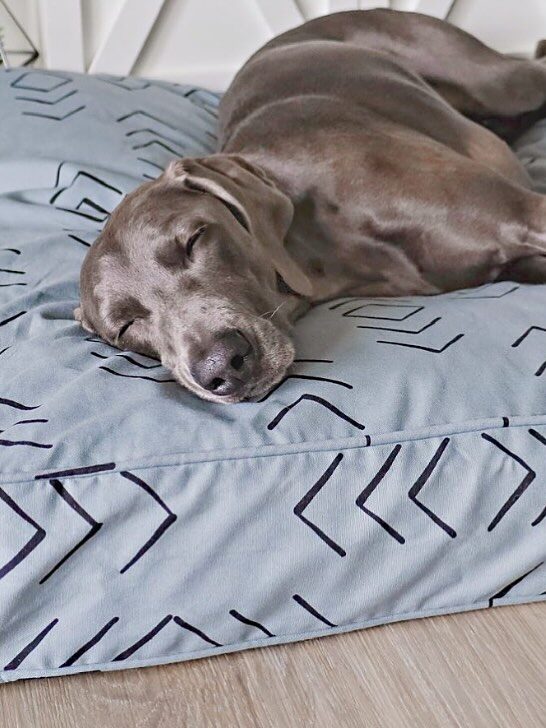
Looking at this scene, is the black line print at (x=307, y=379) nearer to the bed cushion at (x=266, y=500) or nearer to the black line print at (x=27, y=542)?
the bed cushion at (x=266, y=500)

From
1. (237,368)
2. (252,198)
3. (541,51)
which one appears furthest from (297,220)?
(541,51)

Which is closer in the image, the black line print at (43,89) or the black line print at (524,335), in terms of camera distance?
the black line print at (524,335)

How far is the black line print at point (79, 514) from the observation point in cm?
134

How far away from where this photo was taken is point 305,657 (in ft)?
4.72

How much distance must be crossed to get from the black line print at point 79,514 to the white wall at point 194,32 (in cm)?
241

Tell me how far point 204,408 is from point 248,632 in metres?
0.36

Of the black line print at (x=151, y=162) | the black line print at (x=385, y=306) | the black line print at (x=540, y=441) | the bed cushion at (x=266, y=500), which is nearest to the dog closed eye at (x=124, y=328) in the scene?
the bed cushion at (x=266, y=500)

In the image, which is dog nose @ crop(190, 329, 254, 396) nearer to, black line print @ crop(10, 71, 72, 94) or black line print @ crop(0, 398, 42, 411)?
black line print @ crop(0, 398, 42, 411)

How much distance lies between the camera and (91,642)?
4.54ft

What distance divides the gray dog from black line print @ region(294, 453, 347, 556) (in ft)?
0.68

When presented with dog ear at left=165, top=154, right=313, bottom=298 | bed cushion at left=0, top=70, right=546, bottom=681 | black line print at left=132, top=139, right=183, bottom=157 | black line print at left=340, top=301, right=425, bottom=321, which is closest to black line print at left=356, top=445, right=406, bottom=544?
bed cushion at left=0, top=70, right=546, bottom=681

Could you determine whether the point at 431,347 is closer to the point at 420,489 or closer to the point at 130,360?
the point at 420,489

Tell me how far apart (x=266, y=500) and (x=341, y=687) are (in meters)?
0.29

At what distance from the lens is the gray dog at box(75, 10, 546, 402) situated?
168 cm
